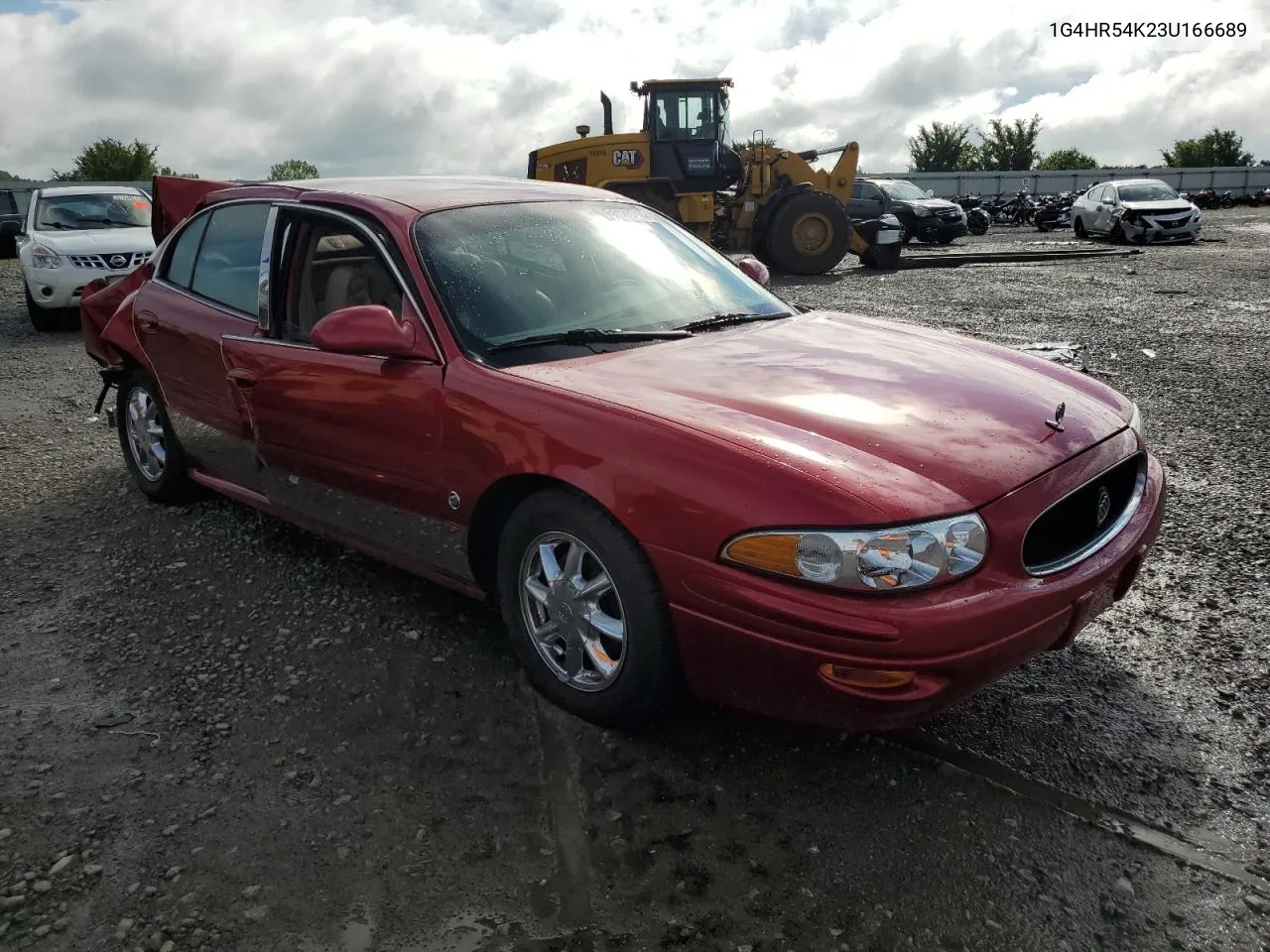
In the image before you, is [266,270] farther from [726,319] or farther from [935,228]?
[935,228]

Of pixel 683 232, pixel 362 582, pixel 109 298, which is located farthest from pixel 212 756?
pixel 109 298

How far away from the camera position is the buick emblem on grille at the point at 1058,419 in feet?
9.16

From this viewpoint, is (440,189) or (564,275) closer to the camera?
(564,275)

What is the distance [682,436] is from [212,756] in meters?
1.60

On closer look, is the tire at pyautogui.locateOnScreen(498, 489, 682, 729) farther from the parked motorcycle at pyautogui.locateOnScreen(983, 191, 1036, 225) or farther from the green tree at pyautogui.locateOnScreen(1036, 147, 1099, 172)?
the green tree at pyautogui.locateOnScreen(1036, 147, 1099, 172)

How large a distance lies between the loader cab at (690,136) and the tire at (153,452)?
1307cm

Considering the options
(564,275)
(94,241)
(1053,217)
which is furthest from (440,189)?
(1053,217)

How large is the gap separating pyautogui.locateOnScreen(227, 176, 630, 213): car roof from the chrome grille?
7389mm

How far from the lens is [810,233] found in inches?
658

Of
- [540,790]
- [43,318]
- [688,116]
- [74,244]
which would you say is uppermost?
[688,116]

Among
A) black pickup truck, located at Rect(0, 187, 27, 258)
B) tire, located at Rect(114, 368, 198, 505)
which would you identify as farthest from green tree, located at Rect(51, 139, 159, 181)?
tire, located at Rect(114, 368, 198, 505)

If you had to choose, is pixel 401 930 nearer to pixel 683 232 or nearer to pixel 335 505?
pixel 335 505

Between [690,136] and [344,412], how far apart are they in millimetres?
14688

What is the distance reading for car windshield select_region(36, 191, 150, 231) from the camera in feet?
37.7
